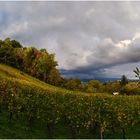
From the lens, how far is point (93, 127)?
47.2m

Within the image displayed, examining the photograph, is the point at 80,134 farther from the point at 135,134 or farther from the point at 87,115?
the point at 135,134

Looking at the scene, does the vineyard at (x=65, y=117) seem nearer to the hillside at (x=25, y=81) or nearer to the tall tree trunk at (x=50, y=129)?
the tall tree trunk at (x=50, y=129)

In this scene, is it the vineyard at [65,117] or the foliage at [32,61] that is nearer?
the vineyard at [65,117]

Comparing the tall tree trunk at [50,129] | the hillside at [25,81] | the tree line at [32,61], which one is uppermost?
the tree line at [32,61]

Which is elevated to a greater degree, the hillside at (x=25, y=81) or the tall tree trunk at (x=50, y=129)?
the hillside at (x=25, y=81)

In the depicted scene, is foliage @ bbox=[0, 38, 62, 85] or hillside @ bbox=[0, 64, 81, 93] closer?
hillside @ bbox=[0, 64, 81, 93]

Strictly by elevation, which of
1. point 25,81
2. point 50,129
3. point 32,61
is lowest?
point 50,129

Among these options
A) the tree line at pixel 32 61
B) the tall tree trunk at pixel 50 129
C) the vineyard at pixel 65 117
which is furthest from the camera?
the tree line at pixel 32 61

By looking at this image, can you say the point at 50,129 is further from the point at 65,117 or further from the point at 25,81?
the point at 25,81

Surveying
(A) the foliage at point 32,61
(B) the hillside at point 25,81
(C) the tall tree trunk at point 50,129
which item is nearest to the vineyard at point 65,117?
(C) the tall tree trunk at point 50,129

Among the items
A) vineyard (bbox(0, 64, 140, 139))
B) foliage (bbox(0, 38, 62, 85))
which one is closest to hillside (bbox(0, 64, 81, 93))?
vineyard (bbox(0, 64, 140, 139))

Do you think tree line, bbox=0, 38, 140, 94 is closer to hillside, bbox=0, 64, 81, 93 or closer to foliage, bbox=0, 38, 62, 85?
foliage, bbox=0, 38, 62, 85

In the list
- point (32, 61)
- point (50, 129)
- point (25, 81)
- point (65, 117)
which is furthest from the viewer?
point (32, 61)

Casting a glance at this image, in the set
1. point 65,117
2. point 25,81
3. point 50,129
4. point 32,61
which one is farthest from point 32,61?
point 50,129
